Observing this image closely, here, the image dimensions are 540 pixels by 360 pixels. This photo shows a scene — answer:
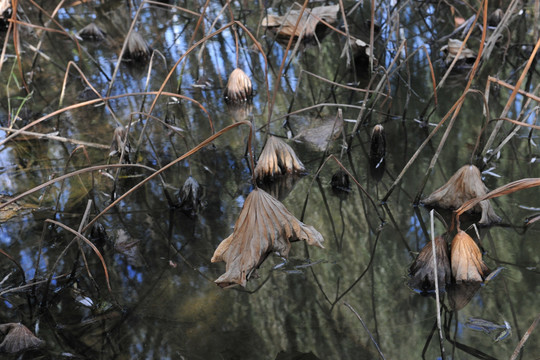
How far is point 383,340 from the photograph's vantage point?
1768 millimetres

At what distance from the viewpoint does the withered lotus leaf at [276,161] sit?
2562 mm

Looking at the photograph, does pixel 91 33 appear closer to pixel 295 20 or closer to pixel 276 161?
pixel 295 20

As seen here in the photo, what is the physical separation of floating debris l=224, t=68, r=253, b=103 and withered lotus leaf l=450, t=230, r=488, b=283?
170 centimetres

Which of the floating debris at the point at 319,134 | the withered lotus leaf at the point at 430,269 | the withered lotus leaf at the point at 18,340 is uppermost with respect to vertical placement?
the withered lotus leaf at the point at 18,340

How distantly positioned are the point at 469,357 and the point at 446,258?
1.17 ft

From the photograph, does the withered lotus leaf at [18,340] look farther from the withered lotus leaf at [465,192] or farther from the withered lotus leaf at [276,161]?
the withered lotus leaf at [465,192]

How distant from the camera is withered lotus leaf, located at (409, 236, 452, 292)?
6.36 ft

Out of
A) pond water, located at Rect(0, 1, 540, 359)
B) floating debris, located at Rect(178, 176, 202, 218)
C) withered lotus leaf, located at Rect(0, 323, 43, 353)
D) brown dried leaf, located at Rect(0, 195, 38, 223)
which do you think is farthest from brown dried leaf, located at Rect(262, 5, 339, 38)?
withered lotus leaf, located at Rect(0, 323, 43, 353)

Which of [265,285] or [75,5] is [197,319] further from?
[75,5]

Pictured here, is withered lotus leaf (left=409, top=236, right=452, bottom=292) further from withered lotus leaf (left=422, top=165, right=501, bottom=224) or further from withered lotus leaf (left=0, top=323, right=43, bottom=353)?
withered lotus leaf (left=0, top=323, right=43, bottom=353)

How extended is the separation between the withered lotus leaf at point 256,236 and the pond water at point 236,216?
0.15 meters

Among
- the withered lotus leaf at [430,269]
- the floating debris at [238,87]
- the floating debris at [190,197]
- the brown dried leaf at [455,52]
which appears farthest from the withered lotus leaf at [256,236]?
the brown dried leaf at [455,52]

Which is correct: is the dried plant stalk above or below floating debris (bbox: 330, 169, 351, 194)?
above

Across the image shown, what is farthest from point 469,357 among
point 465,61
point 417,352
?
point 465,61
